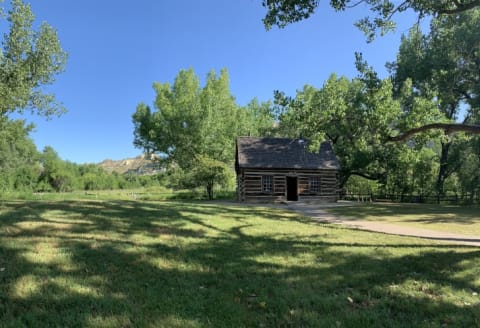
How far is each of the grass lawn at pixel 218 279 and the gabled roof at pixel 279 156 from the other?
1795 centimetres

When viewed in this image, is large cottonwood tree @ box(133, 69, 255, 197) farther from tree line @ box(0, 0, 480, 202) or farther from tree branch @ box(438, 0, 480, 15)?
tree branch @ box(438, 0, 480, 15)

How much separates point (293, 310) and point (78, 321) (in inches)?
97.0

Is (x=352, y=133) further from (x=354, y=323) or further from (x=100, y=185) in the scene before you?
(x=100, y=185)

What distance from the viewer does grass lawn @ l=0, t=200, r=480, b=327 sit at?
3.58 meters

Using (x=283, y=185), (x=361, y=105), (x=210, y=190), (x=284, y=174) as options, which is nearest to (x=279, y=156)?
(x=284, y=174)

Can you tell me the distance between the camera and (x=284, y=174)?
26.4m

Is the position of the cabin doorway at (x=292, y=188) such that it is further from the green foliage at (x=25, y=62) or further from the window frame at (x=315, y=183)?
the green foliage at (x=25, y=62)

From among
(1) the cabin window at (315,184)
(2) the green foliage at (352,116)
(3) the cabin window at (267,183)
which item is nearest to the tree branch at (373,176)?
(1) the cabin window at (315,184)

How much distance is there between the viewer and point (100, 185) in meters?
70.3

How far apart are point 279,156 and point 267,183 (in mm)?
2716

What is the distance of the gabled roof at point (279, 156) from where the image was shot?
26.2m

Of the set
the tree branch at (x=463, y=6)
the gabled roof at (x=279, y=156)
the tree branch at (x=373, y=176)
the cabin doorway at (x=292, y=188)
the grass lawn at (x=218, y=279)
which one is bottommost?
the grass lawn at (x=218, y=279)

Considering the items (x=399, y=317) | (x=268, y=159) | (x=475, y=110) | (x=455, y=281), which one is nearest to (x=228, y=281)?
(x=399, y=317)

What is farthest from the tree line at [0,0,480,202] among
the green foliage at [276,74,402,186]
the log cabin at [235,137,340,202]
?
the log cabin at [235,137,340,202]
